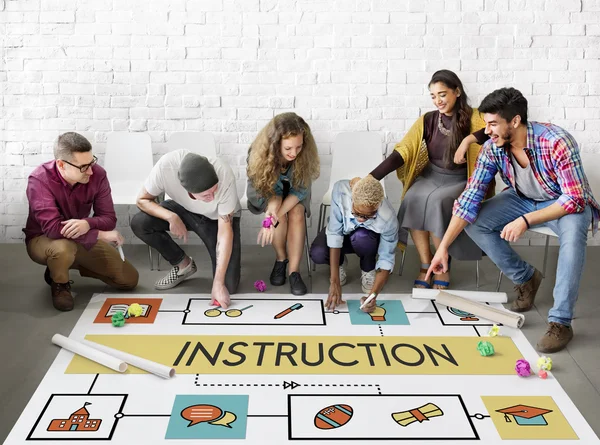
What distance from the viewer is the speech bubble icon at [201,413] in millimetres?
2586

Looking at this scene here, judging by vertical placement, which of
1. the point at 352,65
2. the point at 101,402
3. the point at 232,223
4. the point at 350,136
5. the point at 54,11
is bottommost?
the point at 101,402

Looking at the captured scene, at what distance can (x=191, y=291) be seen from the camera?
3.87m

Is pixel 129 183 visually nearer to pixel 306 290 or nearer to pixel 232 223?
pixel 232 223

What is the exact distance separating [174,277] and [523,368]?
1907 millimetres

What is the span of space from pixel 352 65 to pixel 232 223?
1.35m

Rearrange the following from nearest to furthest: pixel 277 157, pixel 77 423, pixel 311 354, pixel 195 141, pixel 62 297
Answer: pixel 77 423
pixel 311 354
pixel 62 297
pixel 277 157
pixel 195 141

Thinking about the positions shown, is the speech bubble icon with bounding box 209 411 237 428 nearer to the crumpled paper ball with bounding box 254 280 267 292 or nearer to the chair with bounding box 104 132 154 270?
the crumpled paper ball with bounding box 254 280 267 292

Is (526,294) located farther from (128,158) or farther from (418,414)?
(128,158)

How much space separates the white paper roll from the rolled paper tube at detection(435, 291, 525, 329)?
0.08m

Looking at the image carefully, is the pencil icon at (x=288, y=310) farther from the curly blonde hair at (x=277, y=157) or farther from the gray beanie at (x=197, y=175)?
the gray beanie at (x=197, y=175)

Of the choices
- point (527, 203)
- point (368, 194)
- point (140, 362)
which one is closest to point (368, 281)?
point (368, 194)

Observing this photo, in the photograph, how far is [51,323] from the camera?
135 inches

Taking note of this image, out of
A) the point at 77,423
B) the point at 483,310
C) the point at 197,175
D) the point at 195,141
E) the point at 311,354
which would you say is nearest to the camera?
the point at 77,423

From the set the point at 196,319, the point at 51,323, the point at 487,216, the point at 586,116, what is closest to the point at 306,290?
the point at 196,319
